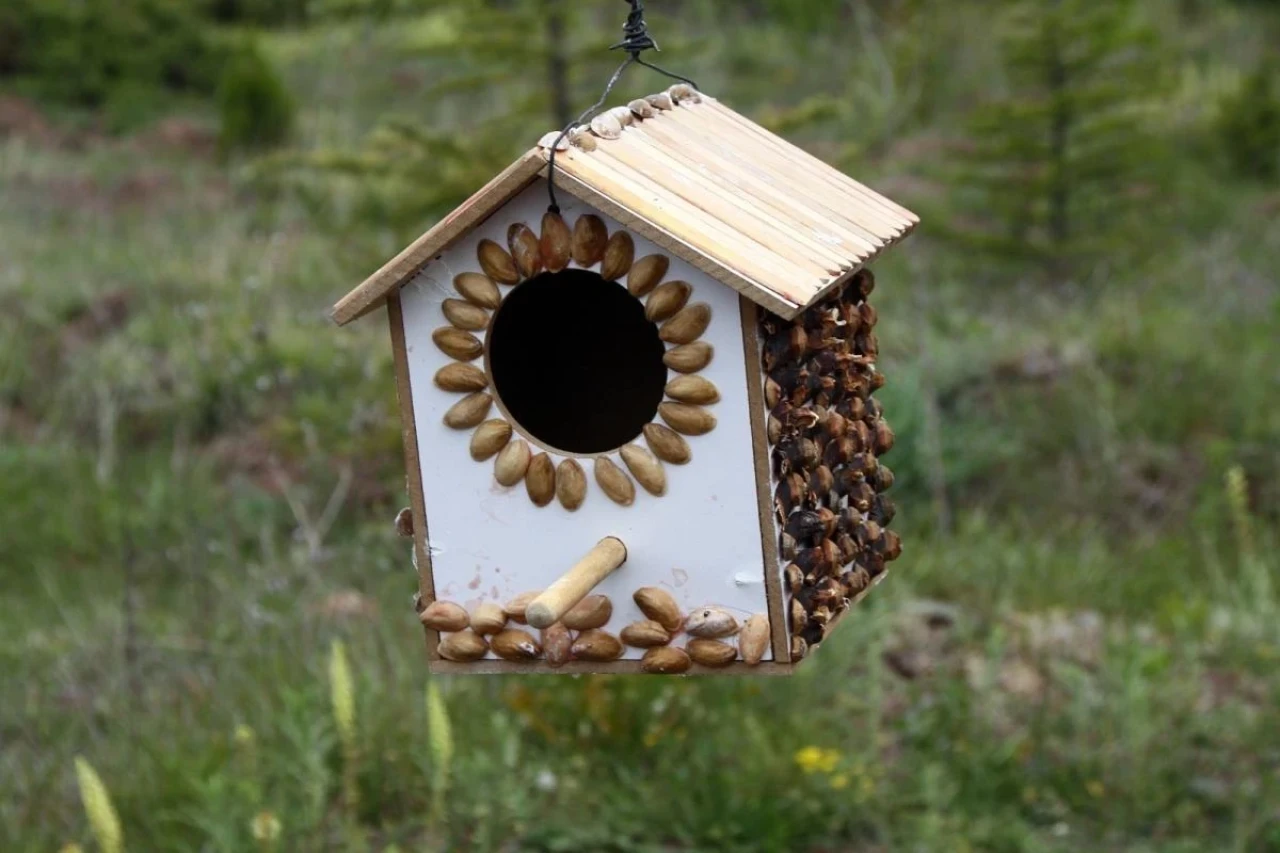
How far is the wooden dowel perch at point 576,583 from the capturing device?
2.26 m

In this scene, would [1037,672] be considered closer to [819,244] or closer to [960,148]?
[819,244]

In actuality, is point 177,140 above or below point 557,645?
above

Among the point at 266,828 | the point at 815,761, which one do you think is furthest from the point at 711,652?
the point at 815,761

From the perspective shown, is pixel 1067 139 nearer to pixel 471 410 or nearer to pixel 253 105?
pixel 253 105

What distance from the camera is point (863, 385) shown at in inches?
115

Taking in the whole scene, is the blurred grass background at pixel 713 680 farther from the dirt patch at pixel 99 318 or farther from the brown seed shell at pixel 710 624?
the brown seed shell at pixel 710 624

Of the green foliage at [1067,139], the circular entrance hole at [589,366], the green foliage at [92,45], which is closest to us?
the circular entrance hole at [589,366]

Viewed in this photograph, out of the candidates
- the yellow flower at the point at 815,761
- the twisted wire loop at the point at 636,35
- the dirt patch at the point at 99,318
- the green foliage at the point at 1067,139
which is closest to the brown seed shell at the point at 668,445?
the twisted wire loop at the point at 636,35

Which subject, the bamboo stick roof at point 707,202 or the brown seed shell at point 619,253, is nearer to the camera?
the bamboo stick roof at point 707,202

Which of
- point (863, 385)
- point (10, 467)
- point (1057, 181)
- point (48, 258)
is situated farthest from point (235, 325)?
point (863, 385)

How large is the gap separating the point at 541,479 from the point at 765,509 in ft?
1.05

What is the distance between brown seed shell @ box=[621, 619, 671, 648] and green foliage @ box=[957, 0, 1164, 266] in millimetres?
6642

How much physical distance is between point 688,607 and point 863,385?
568 millimetres

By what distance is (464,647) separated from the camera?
2598 millimetres
